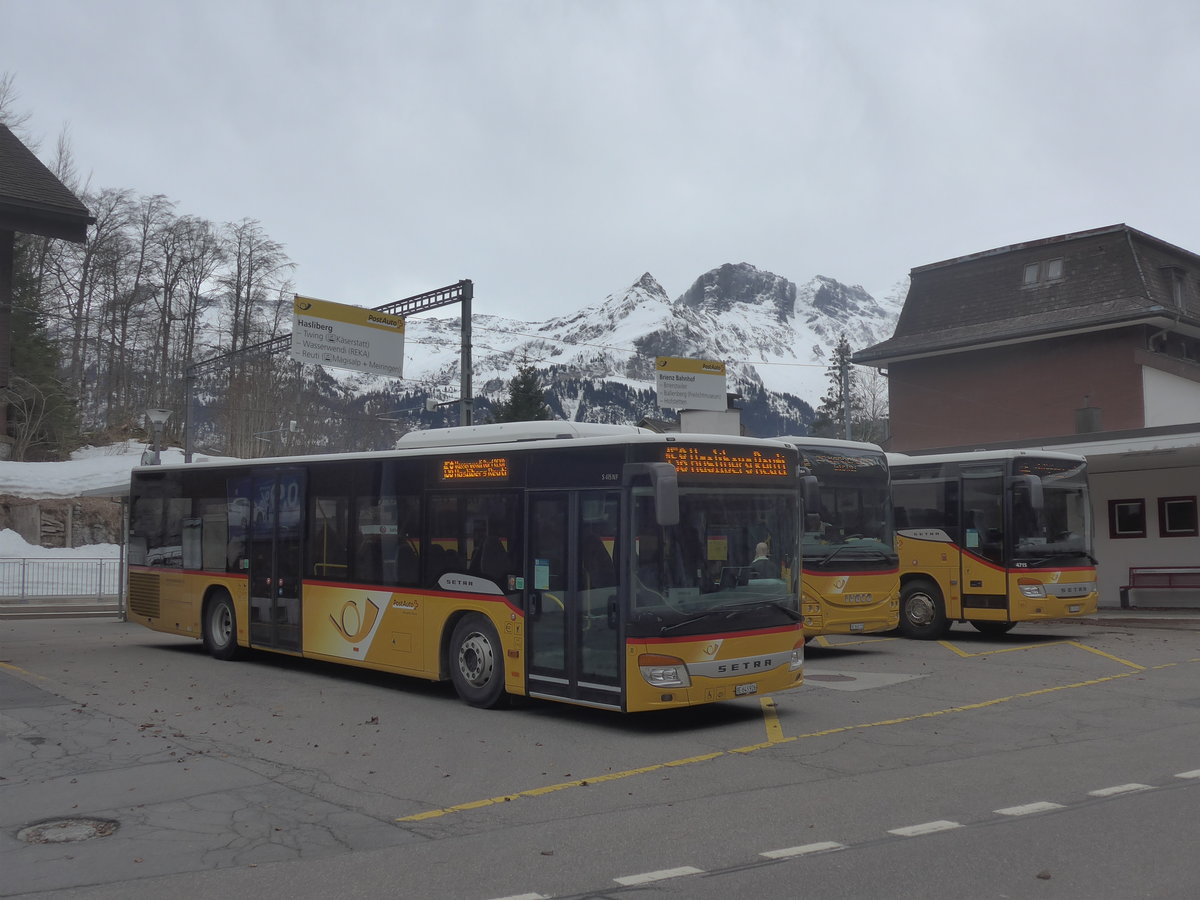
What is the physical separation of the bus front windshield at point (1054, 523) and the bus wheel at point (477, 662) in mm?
10126

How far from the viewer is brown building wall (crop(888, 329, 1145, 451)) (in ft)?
105

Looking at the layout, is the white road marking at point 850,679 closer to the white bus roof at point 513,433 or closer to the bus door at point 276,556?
the white bus roof at point 513,433

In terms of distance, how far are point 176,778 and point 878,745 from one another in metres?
5.69

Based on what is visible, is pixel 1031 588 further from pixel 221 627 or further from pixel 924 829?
pixel 221 627

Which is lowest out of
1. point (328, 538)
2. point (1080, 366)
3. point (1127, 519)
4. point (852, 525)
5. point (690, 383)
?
point (328, 538)

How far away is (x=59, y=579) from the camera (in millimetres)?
30109

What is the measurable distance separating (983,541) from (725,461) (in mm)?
9310

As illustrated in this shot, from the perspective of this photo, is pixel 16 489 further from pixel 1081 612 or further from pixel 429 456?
pixel 1081 612

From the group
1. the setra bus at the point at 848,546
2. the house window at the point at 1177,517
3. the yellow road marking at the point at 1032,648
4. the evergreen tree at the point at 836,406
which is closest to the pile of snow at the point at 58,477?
the setra bus at the point at 848,546

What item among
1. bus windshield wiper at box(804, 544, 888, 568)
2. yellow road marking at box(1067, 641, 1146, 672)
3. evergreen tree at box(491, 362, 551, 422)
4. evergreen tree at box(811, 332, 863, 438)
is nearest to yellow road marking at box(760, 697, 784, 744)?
bus windshield wiper at box(804, 544, 888, 568)

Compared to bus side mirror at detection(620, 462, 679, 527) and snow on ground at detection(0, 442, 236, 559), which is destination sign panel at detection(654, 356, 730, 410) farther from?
bus side mirror at detection(620, 462, 679, 527)

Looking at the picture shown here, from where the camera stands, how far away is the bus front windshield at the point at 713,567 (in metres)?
9.98

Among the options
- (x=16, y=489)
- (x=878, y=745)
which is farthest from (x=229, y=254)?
(x=878, y=745)

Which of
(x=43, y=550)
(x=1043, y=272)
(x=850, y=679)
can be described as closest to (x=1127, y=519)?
(x=1043, y=272)
